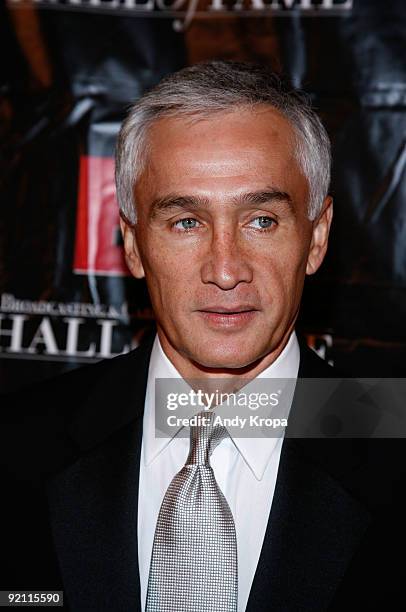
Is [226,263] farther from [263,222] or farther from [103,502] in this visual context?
[103,502]

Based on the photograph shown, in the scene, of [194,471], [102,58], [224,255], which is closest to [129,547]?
[194,471]

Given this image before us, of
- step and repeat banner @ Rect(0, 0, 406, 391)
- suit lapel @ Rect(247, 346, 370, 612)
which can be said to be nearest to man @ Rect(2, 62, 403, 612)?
suit lapel @ Rect(247, 346, 370, 612)

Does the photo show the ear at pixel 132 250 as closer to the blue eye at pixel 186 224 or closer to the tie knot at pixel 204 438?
the blue eye at pixel 186 224

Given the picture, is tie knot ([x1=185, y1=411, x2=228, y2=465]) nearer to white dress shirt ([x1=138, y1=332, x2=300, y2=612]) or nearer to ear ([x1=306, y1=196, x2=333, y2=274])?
white dress shirt ([x1=138, y1=332, x2=300, y2=612])

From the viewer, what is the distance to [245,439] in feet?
6.15

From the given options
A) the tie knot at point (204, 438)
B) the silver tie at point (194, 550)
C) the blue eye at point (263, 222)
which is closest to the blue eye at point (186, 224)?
the blue eye at point (263, 222)

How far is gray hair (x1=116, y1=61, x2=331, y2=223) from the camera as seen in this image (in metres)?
1.90

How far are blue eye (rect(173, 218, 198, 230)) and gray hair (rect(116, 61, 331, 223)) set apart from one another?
0.17 m

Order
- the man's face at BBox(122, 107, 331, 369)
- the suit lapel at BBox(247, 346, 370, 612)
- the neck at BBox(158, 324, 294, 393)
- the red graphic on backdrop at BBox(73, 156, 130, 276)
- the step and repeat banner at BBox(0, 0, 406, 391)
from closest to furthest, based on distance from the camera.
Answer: the suit lapel at BBox(247, 346, 370, 612)
the man's face at BBox(122, 107, 331, 369)
the neck at BBox(158, 324, 294, 393)
the step and repeat banner at BBox(0, 0, 406, 391)
the red graphic on backdrop at BBox(73, 156, 130, 276)

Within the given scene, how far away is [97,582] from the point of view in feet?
5.80

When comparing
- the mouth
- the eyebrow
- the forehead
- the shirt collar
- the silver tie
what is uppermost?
the forehead

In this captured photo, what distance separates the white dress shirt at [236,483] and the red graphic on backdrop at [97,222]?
896 mm

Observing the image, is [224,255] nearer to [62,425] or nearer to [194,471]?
[194,471]

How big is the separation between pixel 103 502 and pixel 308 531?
452mm
